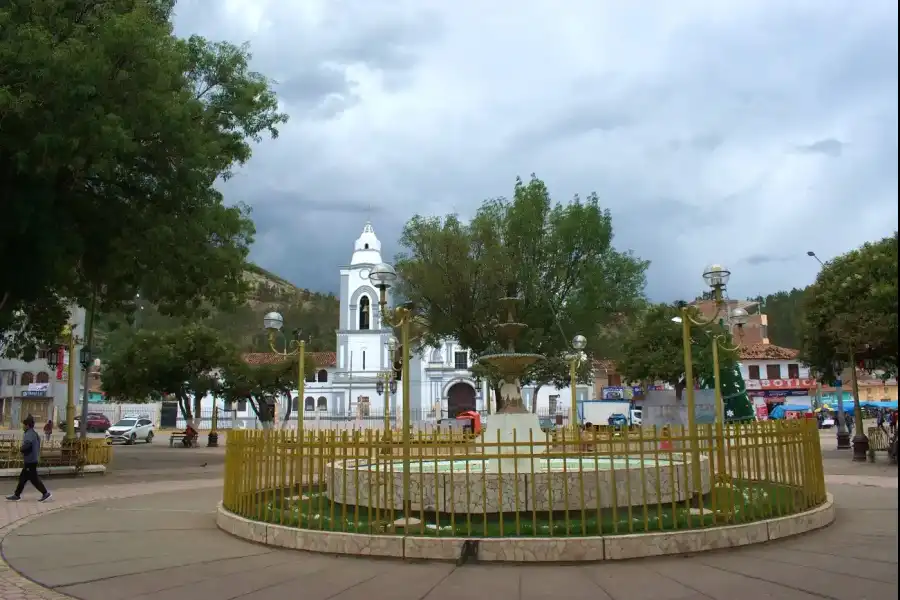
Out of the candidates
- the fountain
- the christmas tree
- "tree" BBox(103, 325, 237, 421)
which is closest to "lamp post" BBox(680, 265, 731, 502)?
the fountain

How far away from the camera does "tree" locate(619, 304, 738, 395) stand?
40.5 m

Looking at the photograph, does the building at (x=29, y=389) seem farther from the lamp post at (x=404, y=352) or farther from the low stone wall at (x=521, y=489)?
the low stone wall at (x=521, y=489)

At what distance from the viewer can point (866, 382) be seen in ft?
227

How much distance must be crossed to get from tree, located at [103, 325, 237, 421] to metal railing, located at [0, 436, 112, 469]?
1715 centimetres

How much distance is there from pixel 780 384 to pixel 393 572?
64.8 metres

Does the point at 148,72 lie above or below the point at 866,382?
above

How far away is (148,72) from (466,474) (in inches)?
467

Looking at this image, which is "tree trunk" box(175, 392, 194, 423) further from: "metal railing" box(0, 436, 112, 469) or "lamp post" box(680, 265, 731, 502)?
"lamp post" box(680, 265, 731, 502)

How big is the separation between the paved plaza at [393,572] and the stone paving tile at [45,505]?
4cm

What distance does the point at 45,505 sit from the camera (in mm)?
12492

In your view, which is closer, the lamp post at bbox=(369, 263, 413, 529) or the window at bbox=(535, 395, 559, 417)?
the lamp post at bbox=(369, 263, 413, 529)

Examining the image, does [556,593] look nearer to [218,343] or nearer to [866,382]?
[218,343]

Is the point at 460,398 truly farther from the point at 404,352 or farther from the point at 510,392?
the point at 404,352

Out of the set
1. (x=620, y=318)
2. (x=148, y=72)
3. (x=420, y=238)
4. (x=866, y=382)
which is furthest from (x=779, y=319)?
(x=148, y=72)
